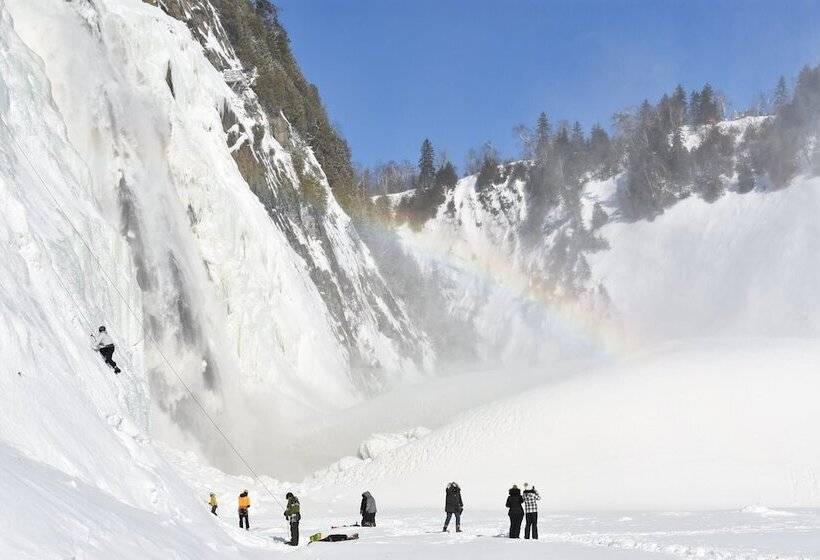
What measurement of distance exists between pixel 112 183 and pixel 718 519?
26.0 metres

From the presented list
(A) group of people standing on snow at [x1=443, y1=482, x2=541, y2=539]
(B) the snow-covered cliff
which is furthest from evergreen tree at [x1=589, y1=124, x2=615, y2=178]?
→ (A) group of people standing on snow at [x1=443, y1=482, x2=541, y2=539]

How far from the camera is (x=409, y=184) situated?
12800 cm

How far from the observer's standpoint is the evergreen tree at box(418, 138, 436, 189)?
10431 cm

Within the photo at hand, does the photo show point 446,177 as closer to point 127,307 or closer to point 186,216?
point 186,216

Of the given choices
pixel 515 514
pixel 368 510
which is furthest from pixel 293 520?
pixel 515 514

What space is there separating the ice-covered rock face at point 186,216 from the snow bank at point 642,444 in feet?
28.7

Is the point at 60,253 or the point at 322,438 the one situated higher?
the point at 60,253

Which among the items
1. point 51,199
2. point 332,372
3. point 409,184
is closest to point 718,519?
point 51,199

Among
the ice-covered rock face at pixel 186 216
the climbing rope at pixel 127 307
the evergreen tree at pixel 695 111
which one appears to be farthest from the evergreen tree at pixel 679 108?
the climbing rope at pixel 127 307

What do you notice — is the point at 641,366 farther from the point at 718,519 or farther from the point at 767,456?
the point at 718,519

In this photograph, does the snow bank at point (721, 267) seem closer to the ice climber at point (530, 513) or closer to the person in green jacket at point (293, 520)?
the ice climber at point (530, 513)

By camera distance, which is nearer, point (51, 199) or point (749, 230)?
point (51, 199)

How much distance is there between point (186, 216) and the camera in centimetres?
3778

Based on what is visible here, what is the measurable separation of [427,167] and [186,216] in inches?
2760
